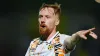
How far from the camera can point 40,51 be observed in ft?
3.54

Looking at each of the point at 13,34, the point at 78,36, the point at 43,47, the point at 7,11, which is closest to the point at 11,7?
the point at 7,11

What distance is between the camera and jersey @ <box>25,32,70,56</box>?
1.05 m

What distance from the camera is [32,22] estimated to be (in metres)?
1.45

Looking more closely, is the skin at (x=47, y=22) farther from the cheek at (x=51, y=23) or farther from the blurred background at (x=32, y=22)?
the blurred background at (x=32, y=22)

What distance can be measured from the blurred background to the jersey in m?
0.27

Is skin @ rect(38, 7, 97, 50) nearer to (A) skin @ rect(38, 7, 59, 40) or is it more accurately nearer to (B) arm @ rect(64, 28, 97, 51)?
(A) skin @ rect(38, 7, 59, 40)

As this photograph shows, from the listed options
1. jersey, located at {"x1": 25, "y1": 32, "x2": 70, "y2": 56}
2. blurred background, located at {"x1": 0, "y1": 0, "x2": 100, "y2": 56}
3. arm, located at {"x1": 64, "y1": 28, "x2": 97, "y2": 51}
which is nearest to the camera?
arm, located at {"x1": 64, "y1": 28, "x2": 97, "y2": 51}

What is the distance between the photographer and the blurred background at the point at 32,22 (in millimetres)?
1403

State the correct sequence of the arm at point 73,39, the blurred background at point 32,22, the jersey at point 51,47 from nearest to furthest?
the arm at point 73,39, the jersey at point 51,47, the blurred background at point 32,22

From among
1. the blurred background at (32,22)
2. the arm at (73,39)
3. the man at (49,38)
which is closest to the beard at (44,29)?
the man at (49,38)

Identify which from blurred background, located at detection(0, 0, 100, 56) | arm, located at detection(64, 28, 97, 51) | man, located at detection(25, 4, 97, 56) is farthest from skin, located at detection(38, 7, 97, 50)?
blurred background, located at detection(0, 0, 100, 56)

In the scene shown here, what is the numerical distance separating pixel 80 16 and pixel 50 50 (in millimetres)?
420

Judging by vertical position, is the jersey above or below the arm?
below

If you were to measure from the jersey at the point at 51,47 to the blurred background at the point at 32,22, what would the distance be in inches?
10.6
